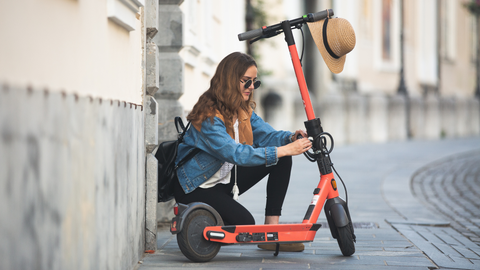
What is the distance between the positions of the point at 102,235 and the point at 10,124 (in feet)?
3.91

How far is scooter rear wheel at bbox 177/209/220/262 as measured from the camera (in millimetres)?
4035

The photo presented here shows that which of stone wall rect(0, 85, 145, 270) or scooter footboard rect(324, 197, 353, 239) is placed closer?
stone wall rect(0, 85, 145, 270)

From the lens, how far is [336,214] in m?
4.20

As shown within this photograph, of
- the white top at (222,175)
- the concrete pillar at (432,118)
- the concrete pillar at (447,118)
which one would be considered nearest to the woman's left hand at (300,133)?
the white top at (222,175)

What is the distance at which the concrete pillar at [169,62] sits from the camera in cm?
562

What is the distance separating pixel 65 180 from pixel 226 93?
5.69 ft

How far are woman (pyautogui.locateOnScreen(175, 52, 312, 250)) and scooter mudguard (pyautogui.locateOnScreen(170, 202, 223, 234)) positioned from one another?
119 millimetres

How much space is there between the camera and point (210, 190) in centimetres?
425

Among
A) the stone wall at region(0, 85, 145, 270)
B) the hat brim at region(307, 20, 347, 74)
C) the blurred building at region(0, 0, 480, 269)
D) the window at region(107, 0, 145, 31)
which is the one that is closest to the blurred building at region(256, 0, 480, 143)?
the blurred building at region(0, 0, 480, 269)

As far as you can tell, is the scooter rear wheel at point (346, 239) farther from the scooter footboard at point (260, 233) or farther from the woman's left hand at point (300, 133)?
the woman's left hand at point (300, 133)

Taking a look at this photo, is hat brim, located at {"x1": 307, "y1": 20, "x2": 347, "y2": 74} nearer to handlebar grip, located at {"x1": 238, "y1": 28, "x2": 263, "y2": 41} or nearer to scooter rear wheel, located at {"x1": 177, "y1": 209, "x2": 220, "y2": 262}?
handlebar grip, located at {"x1": 238, "y1": 28, "x2": 263, "y2": 41}

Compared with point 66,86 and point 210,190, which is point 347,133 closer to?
point 210,190

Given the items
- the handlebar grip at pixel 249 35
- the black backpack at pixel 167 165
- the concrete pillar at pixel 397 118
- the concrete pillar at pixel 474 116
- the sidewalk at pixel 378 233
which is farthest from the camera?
the concrete pillar at pixel 474 116

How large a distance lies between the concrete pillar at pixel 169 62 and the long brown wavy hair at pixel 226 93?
1.49m
